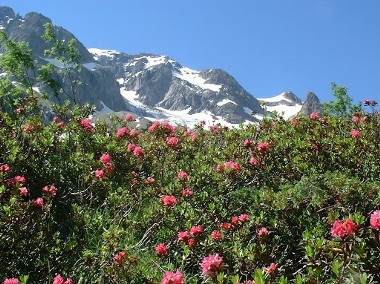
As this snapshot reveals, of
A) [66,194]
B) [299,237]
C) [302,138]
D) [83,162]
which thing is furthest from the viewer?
[302,138]

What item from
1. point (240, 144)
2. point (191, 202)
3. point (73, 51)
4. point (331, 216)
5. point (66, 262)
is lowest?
point (66, 262)

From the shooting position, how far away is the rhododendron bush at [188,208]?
3943 mm

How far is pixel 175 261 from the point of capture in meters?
5.12

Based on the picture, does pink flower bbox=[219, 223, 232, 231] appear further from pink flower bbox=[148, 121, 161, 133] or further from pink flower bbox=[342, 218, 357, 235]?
pink flower bbox=[148, 121, 161, 133]

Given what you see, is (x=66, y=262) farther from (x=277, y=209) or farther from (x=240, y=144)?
(x=240, y=144)

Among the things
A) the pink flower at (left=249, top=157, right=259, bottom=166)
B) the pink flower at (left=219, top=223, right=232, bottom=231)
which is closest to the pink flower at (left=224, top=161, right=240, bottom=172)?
the pink flower at (left=249, top=157, right=259, bottom=166)

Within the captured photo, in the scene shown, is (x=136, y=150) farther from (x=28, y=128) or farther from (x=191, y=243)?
(x=191, y=243)

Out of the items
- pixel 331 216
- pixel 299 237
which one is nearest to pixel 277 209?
pixel 299 237

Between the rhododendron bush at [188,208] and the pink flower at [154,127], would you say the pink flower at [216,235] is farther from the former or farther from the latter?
the pink flower at [154,127]

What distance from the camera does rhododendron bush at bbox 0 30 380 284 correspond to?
394 centimetres

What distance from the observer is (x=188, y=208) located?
5.44m

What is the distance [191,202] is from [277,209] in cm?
118

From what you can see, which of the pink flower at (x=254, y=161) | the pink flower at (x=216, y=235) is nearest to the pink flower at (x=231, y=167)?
the pink flower at (x=254, y=161)

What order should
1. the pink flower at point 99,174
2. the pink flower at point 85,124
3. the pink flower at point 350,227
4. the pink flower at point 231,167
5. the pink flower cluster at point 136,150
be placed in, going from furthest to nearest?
the pink flower at point 85,124 → the pink flower cluster at point 136,150 → the pink flower at point 231,167 → the pink flower at point 99,174 → the pink flower at point 350,227
